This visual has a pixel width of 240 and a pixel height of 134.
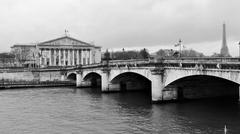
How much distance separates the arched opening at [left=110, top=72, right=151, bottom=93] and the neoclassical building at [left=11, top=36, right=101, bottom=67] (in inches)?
4063

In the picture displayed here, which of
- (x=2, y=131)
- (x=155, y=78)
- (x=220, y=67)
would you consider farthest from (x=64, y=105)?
(x=220, y=67)

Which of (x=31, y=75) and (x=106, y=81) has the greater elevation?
(x=31, y=75)

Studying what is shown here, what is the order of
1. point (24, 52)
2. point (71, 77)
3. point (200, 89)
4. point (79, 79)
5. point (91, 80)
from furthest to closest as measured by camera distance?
1. point (24, 52)
2. point (71, 77)
3. point (91, 80)
4. point (79, 79)
5. point (200, 89)

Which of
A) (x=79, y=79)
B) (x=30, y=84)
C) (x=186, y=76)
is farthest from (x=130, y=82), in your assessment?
(x=30, y=84)

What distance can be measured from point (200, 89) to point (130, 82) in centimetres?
2254

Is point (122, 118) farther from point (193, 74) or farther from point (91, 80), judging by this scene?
point (91, 80)

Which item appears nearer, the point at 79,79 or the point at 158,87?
the point at 158,87

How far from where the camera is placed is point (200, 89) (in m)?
51.9

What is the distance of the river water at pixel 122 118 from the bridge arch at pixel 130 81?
16403mm

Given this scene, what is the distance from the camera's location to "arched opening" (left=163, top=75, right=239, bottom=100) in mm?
49000

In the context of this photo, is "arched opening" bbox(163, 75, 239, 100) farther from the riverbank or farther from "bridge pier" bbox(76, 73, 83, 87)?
the riverbank

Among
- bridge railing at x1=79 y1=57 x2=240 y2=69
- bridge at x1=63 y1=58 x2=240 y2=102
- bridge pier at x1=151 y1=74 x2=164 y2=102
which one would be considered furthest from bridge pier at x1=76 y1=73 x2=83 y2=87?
bridge pier at x1=151 y1=74 x2=164 y2=102

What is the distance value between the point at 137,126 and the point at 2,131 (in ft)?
46.9

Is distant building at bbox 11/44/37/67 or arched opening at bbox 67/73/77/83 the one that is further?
distant building at bbox 11/44/37/67
